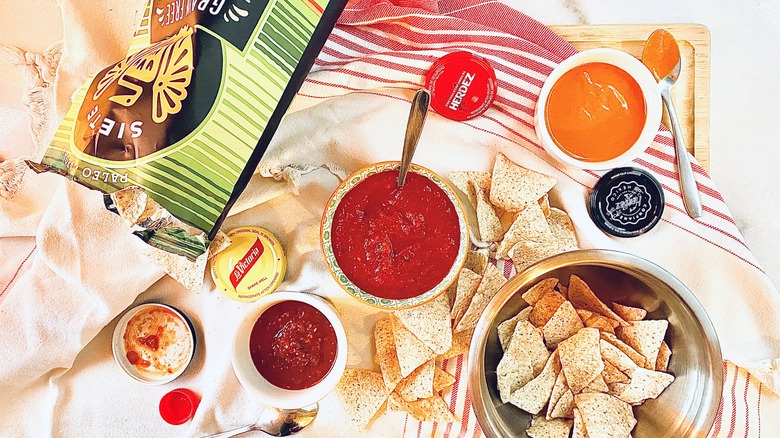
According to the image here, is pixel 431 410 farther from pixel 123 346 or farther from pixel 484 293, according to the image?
pixel 123 346

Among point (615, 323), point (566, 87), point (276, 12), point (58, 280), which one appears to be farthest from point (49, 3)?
point (615, 323)

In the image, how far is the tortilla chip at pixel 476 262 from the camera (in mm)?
1839

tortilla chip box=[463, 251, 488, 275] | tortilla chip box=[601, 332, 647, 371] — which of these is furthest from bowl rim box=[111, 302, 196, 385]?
tortilla chip box=[601, 332, 647, 371]

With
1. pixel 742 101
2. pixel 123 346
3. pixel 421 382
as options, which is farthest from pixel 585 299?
pixel 123 346

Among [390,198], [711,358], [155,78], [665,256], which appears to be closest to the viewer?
[155,78]

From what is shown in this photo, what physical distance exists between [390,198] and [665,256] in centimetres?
76

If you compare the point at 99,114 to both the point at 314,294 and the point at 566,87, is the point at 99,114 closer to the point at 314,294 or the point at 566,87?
the point at 314,294

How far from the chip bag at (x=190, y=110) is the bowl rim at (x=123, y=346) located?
52 cm

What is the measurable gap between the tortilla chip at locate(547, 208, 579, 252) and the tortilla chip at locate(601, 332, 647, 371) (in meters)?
0.24

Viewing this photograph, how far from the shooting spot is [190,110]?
4.66 ft

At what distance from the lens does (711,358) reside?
1.57m

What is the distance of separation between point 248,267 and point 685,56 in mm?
1339

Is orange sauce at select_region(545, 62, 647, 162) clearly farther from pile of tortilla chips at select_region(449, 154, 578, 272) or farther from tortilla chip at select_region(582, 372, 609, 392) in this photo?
tortilla chip at select_region(582, 372, 609, 392)

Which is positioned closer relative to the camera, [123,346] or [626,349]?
[626,349]
